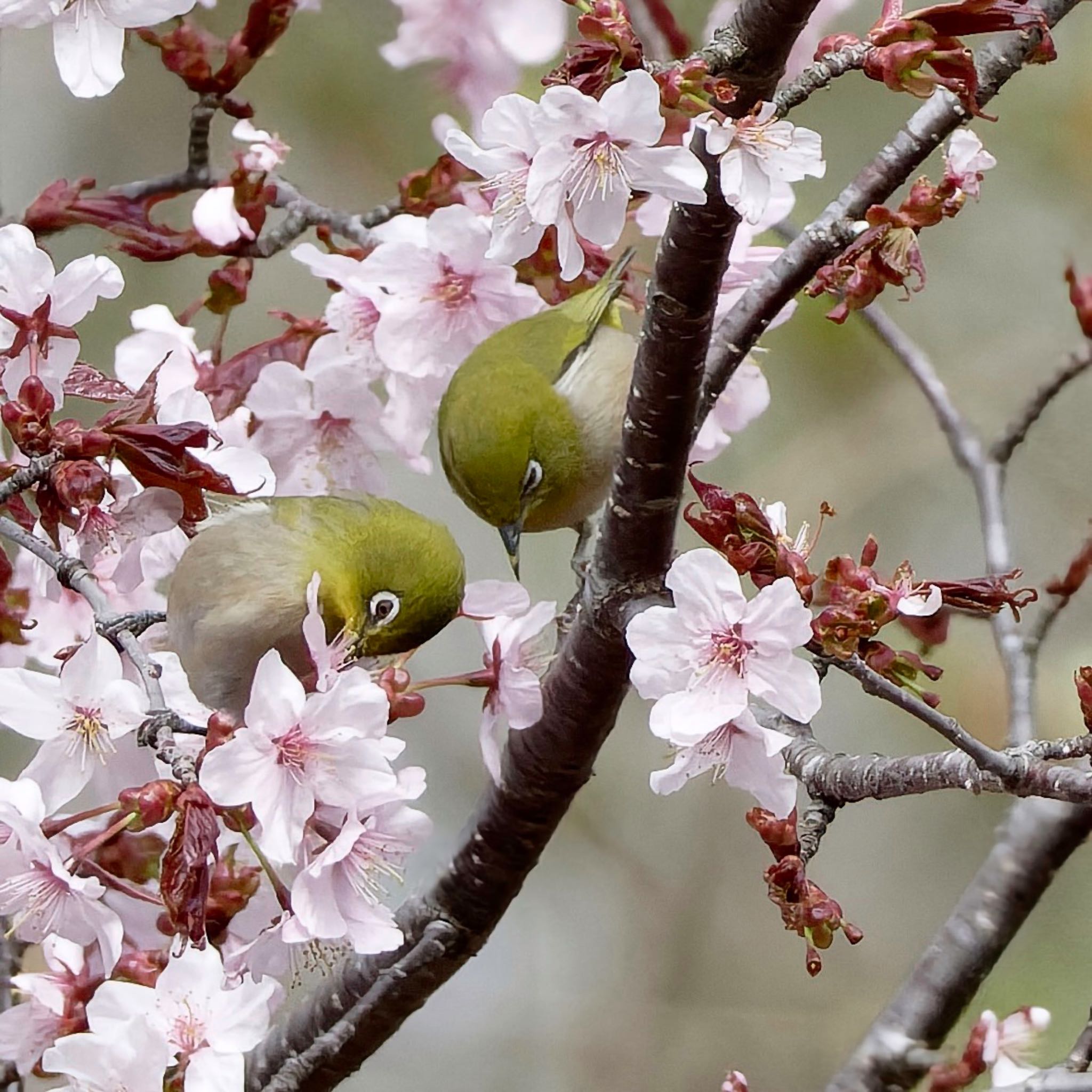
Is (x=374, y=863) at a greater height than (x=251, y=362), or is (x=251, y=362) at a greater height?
(x=251, y=362)

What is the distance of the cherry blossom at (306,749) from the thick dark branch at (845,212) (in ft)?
1.25

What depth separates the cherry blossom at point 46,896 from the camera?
43.7 inches

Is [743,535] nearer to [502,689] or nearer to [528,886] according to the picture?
[502,689]

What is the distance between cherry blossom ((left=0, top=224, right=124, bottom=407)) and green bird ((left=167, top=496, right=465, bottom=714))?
439 mm

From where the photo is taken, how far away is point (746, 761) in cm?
115

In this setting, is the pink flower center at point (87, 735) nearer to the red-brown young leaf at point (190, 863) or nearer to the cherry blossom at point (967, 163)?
the red-brown young leaf at point (190, 863)

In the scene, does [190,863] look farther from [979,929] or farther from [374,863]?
[979,929]

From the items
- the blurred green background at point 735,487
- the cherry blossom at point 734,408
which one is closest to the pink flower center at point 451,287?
the cherry blossom at point 734,408

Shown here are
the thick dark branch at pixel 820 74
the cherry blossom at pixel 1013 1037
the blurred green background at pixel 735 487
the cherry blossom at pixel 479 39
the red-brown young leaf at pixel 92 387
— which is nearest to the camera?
the thick dark branch at pixel 820 74

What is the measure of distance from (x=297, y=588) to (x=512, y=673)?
1.07 ft

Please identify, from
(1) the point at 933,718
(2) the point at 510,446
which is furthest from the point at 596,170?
(2) the point at 510,446

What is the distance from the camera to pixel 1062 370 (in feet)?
5.95

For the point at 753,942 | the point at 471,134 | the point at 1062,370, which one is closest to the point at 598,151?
the point at 1062,370

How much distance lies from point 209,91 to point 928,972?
1.38 metres
